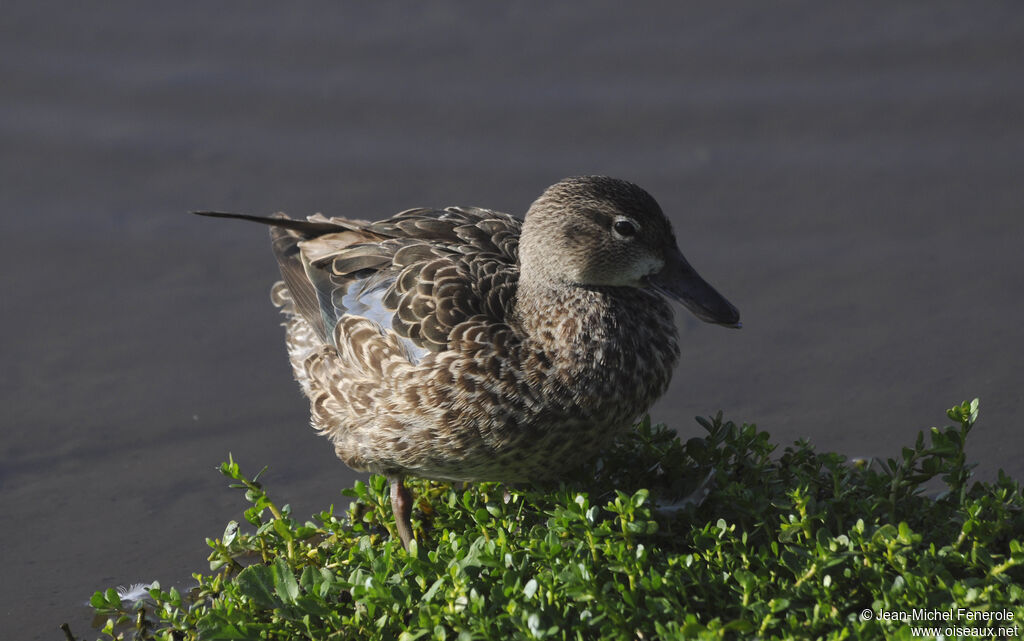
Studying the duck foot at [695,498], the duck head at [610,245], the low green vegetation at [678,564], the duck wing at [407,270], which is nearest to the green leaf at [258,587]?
the low green vegetation at [678,564]

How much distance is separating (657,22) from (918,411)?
3.30 m

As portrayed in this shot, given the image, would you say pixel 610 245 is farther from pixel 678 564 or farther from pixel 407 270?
pixel 678 564

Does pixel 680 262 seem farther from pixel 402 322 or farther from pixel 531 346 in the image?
Result: pixel 402 322

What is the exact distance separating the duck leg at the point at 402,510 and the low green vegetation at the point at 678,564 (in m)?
0.13

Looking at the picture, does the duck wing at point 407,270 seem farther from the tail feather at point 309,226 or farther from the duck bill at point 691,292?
the duck bill at point 691,292

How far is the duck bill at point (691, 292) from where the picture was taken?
14.6 feet

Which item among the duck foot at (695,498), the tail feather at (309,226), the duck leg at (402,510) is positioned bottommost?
the duck leg at (402,510)

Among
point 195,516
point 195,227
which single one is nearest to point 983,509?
point 195,516

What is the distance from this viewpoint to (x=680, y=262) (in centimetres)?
453

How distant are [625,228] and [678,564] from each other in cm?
129

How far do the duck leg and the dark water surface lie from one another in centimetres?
88

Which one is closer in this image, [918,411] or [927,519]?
[927,519]

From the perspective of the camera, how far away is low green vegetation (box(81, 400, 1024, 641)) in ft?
11.5

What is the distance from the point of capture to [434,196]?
6.99 m
